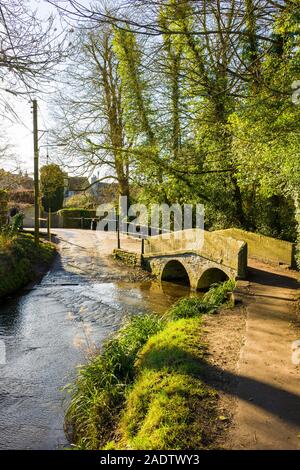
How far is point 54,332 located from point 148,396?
5700mm

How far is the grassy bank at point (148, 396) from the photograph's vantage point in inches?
175

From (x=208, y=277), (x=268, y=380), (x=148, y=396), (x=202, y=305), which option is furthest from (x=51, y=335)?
(x=208, y=277)

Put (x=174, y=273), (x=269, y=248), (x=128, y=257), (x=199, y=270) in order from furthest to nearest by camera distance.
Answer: (x=128, y=257), (x=174, y=273), (x=199, y=270), (x=269, y=248)

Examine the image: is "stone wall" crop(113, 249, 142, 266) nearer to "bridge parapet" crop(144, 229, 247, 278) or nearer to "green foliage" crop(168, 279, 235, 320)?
"bridge parapet" crop(144, 229, 247, 278)

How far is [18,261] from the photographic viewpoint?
17047mm

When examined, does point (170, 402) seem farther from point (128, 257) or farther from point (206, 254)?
point (128, 257)

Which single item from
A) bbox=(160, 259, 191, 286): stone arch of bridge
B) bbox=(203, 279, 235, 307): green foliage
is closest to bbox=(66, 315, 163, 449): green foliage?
bbox=(203, 279, 235, 307): green foliage

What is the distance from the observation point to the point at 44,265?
19156mm

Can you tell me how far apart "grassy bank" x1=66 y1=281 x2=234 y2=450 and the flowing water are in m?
0.52

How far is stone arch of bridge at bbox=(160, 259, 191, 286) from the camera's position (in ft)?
58.0

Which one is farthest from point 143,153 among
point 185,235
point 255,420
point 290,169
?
point 255,420

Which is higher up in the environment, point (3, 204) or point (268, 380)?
point (3, 204)

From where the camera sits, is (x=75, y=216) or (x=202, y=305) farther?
(x=75, y=216)

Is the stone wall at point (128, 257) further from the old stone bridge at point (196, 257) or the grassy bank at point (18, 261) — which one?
the grassy bank at point (18, 261)
